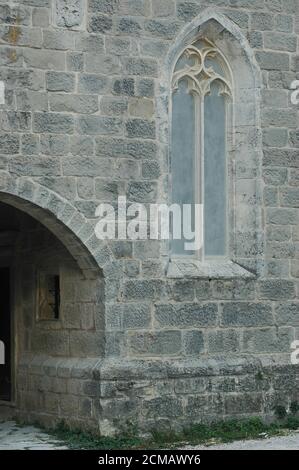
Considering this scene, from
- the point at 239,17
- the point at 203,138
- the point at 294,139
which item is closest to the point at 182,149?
the point at 203,138

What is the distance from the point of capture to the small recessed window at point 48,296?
13.0 meters

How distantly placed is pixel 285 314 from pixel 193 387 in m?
1.39

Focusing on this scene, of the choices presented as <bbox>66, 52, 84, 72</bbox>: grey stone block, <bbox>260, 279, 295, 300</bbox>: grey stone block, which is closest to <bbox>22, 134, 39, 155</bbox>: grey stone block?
<bbox>66, 52, 84, 72</bbox>: grey stone block

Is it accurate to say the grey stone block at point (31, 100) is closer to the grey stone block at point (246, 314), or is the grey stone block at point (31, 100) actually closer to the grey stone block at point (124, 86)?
the grey stone block at point (124, 86)

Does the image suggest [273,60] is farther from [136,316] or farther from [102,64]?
[136,316]

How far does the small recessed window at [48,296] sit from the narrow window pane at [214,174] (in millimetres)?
1703

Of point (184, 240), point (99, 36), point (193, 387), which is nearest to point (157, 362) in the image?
point (193, 387)

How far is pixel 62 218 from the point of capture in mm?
11492

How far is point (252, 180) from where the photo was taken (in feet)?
41.6

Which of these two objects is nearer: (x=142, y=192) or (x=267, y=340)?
(x=142, y=192)

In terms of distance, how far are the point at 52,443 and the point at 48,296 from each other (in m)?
2.04

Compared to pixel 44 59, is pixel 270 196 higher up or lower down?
lower down

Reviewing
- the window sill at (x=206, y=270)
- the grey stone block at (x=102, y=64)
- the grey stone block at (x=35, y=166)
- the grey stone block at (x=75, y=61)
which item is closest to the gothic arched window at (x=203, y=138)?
the window sill at (x=206, y=270)
